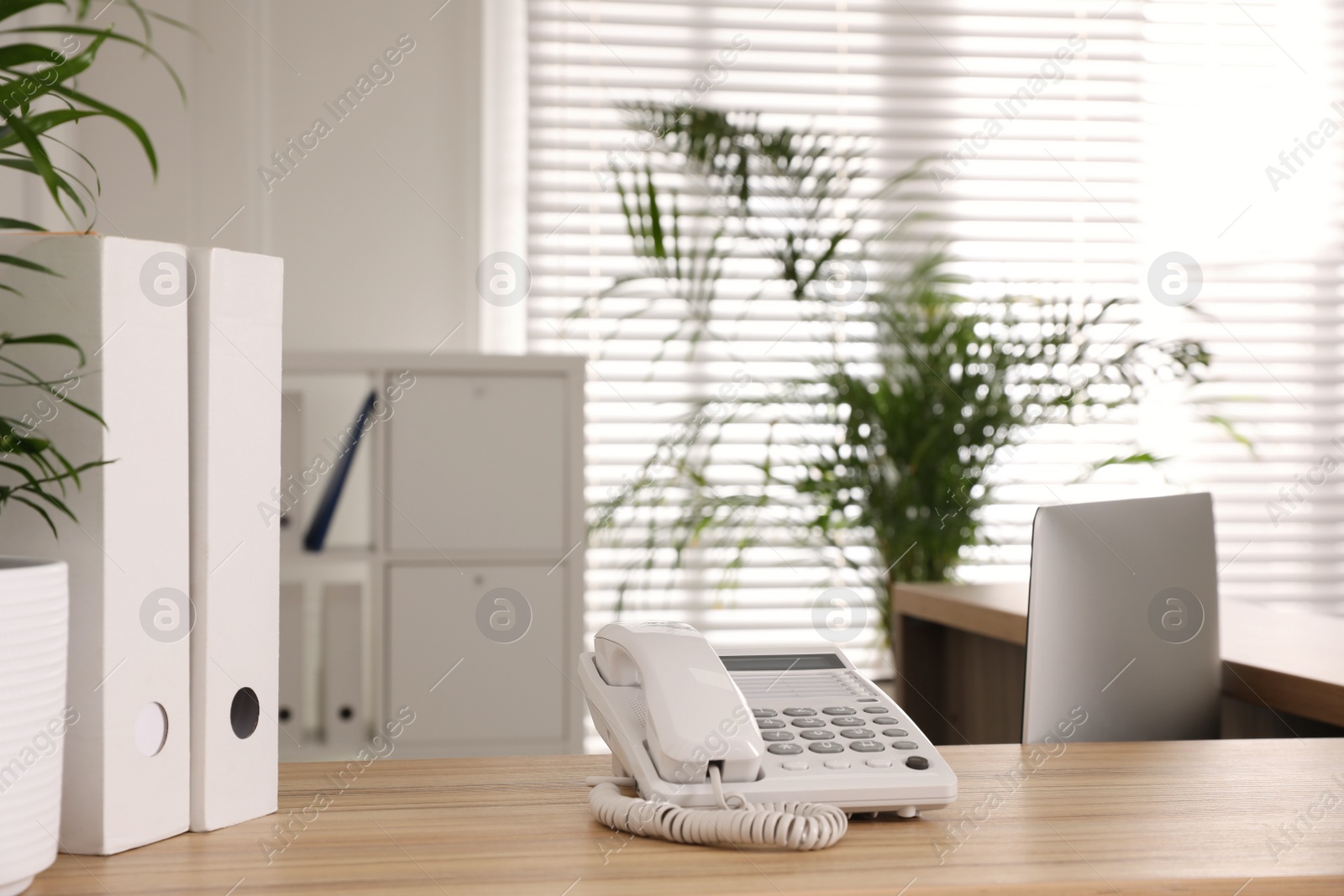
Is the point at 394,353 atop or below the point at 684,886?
atop

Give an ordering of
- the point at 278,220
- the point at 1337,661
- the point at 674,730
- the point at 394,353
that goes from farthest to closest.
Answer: the point at 278,220, the point at 394,353, the point at 1337,661, the point at 674,730

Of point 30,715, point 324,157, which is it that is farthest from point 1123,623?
point 324,157

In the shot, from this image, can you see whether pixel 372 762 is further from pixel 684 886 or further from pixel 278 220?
pixel 278 220

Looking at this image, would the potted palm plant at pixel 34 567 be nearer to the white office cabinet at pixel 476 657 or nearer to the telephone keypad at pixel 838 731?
the telephone keypad at pixel 838 731

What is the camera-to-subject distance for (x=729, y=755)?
702 millimetres

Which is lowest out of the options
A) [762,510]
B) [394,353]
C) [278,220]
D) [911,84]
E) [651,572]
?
[651,572]

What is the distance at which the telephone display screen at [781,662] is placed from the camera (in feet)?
2.87

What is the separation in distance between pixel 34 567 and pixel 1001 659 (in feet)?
5.11

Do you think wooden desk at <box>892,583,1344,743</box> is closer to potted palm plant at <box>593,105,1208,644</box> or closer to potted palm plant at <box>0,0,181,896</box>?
potted palm plant at <box>593,105,1208,644</box>

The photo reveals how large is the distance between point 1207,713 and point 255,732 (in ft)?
3.56

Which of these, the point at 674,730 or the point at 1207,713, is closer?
the point at 674,730

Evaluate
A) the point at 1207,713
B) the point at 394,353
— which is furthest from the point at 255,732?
the point at 394,353

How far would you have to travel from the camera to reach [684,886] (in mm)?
598

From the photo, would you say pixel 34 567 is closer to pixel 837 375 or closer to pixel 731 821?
pixel 731 821
